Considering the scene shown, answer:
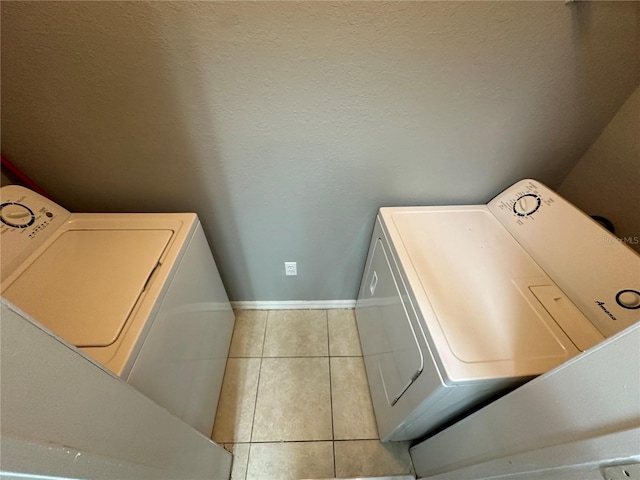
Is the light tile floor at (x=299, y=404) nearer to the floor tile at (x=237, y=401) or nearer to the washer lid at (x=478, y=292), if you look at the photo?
the floor tile at (x=237, y=401)

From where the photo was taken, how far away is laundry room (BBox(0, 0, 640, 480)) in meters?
0.70

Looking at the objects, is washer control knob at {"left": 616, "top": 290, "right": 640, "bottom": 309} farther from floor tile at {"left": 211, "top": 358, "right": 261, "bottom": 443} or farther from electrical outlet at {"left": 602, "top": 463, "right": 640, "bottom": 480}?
floor tile at {"left": 211, "top": 358, "right": 261, "bottom": 443}

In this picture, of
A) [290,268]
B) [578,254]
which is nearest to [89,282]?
[290,268]

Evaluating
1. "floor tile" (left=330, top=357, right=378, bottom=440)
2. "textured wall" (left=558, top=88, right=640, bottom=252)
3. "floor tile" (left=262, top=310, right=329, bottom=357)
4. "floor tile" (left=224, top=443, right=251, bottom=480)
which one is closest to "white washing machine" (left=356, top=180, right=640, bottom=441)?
"floor tile" (left=330, top=357, right=378, bottom=440)

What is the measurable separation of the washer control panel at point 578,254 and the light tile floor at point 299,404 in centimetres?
100

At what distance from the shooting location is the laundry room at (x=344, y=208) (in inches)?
27.7

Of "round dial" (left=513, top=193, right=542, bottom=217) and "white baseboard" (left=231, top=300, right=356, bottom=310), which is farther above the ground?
"round dial" (left=513, top=193, right=542, bottom=217)

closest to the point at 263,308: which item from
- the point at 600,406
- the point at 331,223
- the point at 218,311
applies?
the point at 218,311

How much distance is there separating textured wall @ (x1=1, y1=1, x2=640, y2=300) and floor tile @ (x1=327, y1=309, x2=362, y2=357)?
739 millimetres

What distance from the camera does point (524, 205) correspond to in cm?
112

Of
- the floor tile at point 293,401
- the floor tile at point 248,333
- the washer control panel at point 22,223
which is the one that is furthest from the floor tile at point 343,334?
the washer control panel at point 22,223

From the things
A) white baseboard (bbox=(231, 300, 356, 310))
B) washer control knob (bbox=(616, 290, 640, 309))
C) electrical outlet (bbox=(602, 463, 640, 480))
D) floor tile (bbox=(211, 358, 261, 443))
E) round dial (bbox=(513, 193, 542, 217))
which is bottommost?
floor tile (bbox=(211, 358, 261, 443))

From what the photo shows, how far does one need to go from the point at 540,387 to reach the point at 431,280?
421 mm

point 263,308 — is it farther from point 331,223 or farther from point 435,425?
point 435,425
